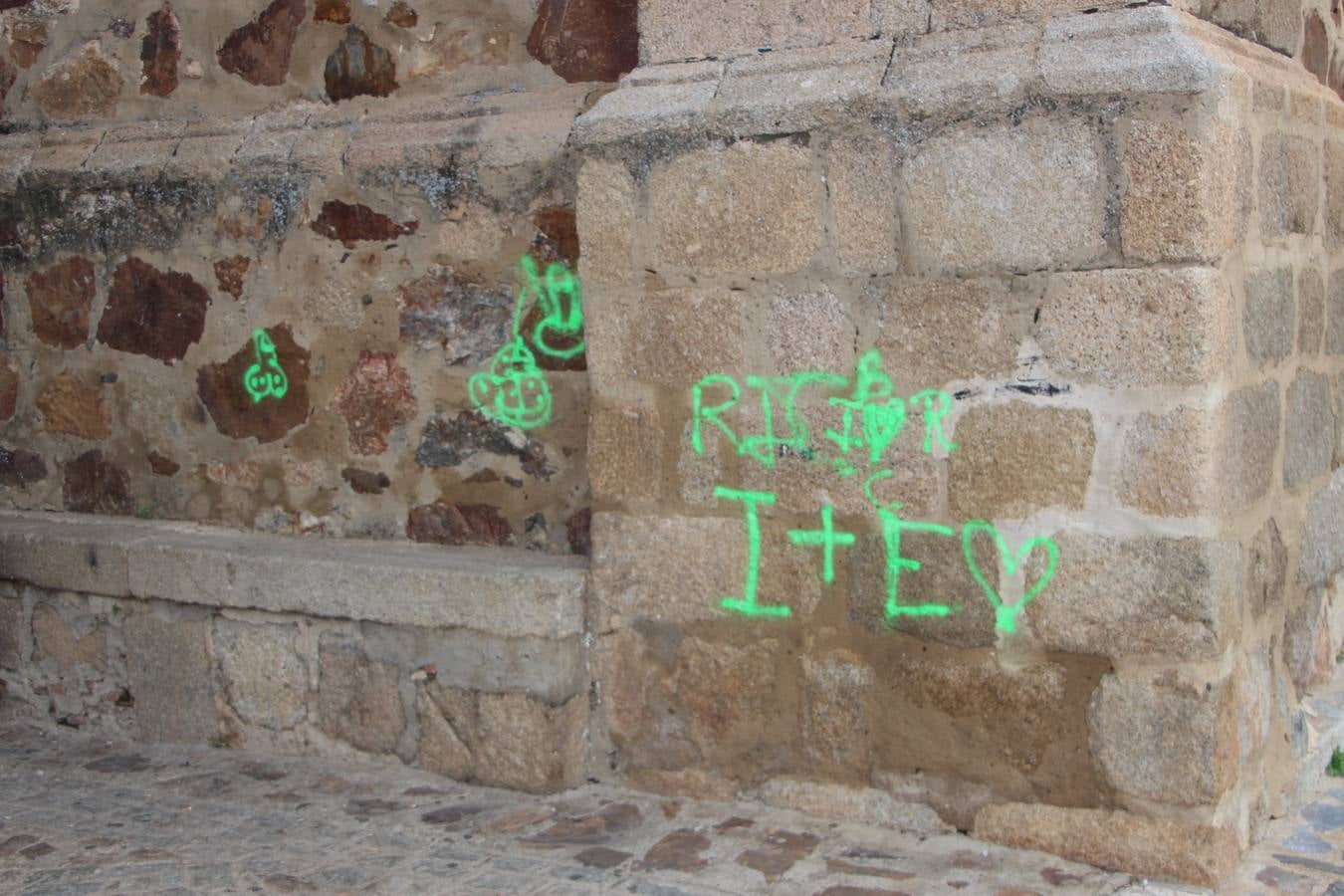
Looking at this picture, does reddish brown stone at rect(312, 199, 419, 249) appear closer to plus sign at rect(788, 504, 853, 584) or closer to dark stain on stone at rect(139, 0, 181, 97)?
dark stain on stone at rect(139, 0, 181, 97)

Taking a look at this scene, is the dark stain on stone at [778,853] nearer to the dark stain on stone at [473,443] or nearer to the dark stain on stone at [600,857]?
the dark stain on stone at [600,857]

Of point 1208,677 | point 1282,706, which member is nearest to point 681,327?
point 1208,677

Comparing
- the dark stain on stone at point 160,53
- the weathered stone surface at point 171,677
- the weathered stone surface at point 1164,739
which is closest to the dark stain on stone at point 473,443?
the weathered stone surface at point 171,677

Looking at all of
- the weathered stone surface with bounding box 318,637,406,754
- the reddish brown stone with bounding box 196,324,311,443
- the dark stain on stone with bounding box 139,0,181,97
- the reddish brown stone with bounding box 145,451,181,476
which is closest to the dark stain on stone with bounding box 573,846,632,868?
A: the weathered stone surface with bounding box 318,637,406,754

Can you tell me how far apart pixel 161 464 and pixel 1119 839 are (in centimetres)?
290

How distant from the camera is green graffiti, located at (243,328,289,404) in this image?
3918 mm

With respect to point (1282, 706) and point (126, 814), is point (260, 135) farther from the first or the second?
point (1282, 706)

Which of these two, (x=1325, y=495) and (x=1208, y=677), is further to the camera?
(x=1325, y=495)

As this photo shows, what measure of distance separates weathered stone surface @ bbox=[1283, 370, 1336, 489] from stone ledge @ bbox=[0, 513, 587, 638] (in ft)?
5.41

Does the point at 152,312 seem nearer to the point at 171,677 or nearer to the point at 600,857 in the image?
the point at 171,677

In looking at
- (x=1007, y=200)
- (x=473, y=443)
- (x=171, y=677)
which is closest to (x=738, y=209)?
(x=1007, y=200)

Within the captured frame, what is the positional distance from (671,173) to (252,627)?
1689 millimetres

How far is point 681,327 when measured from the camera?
316 cm

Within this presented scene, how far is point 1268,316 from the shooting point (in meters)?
2.92
